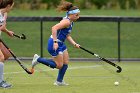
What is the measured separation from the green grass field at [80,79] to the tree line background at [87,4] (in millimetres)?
14299

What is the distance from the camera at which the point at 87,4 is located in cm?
3750

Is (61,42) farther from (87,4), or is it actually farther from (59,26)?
(87,4)

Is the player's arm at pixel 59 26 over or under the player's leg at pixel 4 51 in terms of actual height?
over

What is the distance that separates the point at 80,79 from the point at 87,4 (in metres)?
20.1

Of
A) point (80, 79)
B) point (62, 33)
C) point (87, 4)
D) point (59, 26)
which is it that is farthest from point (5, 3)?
point (87, 4)

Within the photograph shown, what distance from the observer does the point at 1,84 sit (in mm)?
15336

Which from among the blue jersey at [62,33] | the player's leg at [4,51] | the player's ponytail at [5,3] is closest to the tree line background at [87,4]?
the blue jersey at [62,33]

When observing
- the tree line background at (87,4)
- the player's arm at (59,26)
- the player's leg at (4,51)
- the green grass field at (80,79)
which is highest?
the player's arm at (59,26)

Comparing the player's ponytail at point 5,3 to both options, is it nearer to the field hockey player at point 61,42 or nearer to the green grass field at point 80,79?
the field hockey player at point 61,42

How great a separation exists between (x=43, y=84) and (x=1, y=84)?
121cm

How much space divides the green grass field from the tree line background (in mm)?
14299

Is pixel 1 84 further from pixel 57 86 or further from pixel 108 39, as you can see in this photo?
pixel 108 39

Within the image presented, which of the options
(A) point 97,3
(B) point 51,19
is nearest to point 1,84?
(B) point 51,19

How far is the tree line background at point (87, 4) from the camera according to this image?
37125 millimetres
